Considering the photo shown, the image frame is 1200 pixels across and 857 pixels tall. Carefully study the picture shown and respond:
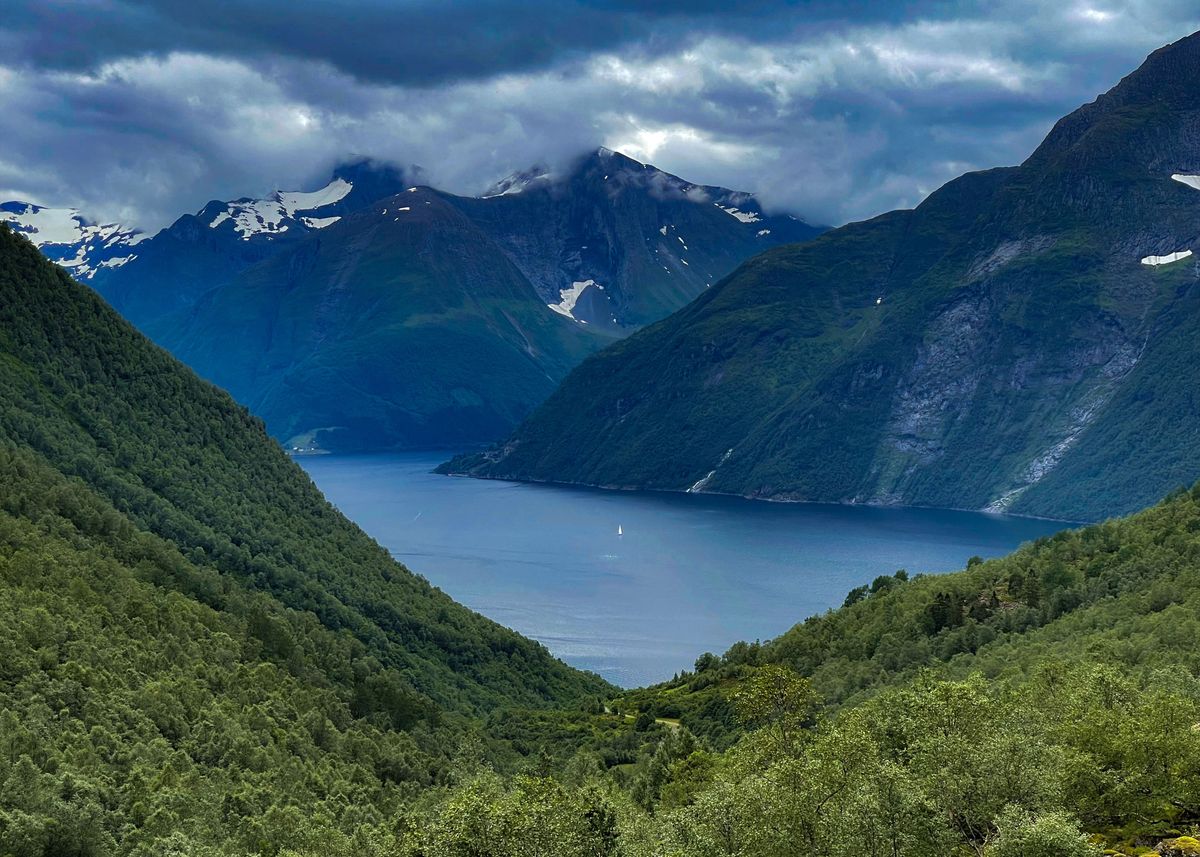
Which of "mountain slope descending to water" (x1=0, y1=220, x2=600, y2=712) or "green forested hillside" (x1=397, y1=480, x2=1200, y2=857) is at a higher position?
"mountain slope descending to water" (x1=0, y1=220, x2=600, y2=712)

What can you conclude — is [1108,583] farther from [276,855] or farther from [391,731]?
[276,855]

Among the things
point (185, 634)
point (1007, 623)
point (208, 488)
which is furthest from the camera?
point (208, 488)

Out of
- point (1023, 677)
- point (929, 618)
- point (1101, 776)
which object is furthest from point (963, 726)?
point (929, 618)

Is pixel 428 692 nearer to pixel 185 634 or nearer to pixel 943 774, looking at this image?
pixel 185 634

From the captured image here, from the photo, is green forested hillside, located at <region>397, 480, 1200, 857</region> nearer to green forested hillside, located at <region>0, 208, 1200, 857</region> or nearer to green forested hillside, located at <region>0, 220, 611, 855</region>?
green forested hillside, located at <region>0, 208, 1200, 857</region>

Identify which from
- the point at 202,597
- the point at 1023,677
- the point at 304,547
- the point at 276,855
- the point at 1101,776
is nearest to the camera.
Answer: the point at 1101,776

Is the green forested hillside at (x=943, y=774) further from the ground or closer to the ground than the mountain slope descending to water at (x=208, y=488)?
closer to the ground

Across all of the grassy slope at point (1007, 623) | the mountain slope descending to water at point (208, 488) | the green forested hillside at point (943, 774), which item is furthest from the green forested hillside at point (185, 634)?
the grassy slope at point (1007, 623)

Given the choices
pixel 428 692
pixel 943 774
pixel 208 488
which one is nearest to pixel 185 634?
pixel 428 692

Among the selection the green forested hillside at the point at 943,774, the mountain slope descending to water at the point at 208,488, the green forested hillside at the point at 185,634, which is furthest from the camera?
the mountain slope descending to water at the point at 208,488

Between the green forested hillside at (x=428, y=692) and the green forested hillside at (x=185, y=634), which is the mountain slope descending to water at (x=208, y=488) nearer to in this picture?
the green forested hillside at (x=185, y=634)

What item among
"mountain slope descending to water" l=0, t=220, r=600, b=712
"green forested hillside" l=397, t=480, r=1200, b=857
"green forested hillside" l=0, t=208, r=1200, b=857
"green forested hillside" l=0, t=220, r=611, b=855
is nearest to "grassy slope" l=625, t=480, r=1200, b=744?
"green forested hillside" l=0, t=208, r=1200, b=857
